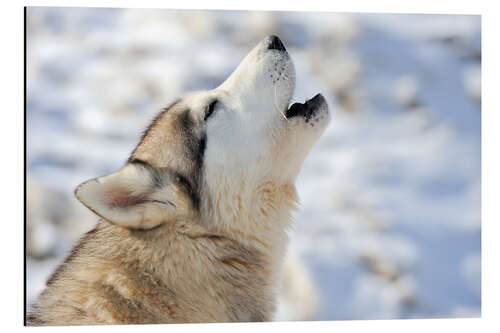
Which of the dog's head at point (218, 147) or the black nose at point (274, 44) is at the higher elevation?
the black nose at point (274, 44)

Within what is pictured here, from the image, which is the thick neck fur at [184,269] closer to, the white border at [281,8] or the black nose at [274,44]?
the white border at [281,8]

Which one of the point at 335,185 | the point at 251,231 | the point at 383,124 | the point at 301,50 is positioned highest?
the point at 301,50

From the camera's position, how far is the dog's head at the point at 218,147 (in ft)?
9.75

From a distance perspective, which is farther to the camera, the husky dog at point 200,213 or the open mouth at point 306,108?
the open mouth at point 306,108

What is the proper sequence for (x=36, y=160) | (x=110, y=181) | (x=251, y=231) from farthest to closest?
(x=36, y=160)
(x=251, y=231)
(x=110, y=181)

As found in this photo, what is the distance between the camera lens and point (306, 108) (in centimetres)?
345

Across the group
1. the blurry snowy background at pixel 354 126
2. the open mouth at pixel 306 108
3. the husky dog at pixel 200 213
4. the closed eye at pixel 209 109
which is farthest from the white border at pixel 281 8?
the closed eye at pixel 209 109

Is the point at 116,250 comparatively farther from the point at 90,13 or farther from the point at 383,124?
Result: the point at 383,124

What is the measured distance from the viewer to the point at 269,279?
10.7ft

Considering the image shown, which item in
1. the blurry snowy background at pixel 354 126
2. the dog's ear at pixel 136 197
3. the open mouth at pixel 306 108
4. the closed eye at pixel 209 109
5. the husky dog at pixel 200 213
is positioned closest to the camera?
the dog's ear at pixel 136 197

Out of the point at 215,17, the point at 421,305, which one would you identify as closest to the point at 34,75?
the point at 215,17

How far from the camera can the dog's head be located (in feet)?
9.75
